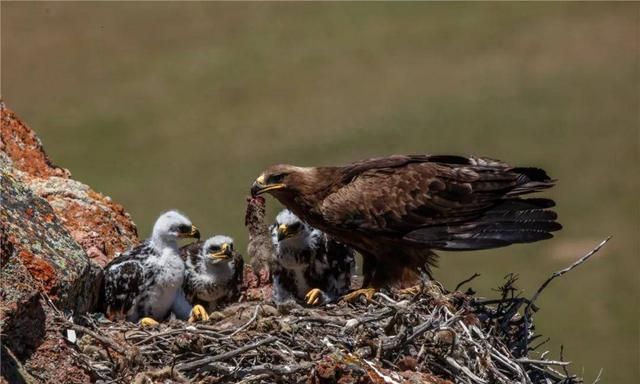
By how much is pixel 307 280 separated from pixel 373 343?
2.53 meters

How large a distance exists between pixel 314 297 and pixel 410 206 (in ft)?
3.13

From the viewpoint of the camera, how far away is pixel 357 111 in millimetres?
43375

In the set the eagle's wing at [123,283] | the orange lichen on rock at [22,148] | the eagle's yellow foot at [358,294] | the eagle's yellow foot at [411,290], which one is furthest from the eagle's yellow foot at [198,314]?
the orange lichen on rock at [22,148]

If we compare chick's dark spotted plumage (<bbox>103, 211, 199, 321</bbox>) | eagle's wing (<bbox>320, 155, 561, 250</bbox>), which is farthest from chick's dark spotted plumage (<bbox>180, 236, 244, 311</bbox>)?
eagle's wing (<bbox>320, 155, 561, 250</bbox>)

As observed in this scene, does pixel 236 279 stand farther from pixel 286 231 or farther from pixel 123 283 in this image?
pixel 123 283

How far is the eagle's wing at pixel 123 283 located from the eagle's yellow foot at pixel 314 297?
45.8 inches

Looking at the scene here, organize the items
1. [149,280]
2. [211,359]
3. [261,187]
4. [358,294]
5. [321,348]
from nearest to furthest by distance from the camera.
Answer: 1. [211,359]
2. [321,348]
3. [358,294]
4. [149,280]
5. [261,187]

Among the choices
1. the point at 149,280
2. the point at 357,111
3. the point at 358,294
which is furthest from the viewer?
the point at 357,111

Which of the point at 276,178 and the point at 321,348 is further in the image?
the point at 276,178

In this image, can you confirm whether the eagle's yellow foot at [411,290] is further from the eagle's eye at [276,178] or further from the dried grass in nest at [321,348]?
the eagle's eye at [276,178]

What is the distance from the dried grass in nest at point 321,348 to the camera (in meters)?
9.21

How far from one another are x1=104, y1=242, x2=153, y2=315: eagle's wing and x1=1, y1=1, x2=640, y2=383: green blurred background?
1825 centimetres

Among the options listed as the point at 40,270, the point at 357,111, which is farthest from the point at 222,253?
the point at 357,111

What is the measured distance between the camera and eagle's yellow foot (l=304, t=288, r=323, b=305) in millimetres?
11609
